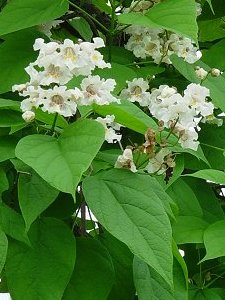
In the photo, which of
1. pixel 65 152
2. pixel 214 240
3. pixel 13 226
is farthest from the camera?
pixel 214 240

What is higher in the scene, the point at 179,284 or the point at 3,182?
the point at 3,182

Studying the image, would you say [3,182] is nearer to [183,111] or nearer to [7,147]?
[7,147]

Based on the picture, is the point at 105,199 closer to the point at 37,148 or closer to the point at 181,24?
the point at 37,148

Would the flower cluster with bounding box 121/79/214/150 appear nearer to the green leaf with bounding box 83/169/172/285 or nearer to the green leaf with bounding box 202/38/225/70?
the green leaf with bounding box 83/169/172/285

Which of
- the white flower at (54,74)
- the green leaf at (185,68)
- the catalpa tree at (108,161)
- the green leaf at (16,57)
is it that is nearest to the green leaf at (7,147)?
the catalpa tree at (108,161)

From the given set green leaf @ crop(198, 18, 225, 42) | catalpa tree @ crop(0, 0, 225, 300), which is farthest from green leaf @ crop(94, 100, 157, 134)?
→ green leaf @ crop(198, 18, 225, 42)

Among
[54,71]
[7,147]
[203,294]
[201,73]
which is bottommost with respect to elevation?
[203,294]

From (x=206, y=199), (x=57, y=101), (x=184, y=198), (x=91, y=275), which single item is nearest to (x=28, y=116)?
(x=57, y=101)

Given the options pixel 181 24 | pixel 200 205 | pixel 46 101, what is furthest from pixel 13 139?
pixel 200 205
